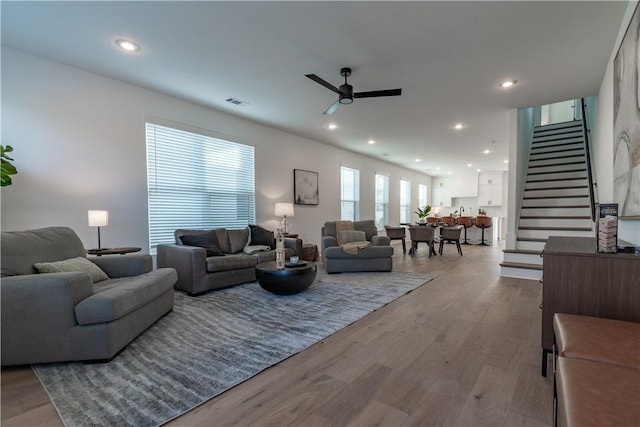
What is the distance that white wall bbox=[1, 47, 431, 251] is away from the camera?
2980 millimetres

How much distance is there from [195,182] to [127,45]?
2.07m

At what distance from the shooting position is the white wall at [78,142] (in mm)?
2980

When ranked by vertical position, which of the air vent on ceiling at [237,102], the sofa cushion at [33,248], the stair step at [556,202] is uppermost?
the air vent on ceiling at [237,102]

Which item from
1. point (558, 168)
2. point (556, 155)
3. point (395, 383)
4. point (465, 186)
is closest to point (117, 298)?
point (395, 383)

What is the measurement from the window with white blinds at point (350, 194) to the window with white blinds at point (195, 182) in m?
2.98

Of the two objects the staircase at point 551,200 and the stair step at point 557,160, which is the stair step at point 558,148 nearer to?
the staircase at point 551,200

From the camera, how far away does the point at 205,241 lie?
4.09 m

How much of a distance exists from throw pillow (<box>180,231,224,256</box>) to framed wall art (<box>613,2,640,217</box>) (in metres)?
4.22

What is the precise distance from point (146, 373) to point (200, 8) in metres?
2.72

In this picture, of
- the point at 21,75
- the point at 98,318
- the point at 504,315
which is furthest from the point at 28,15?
the point at 504,315

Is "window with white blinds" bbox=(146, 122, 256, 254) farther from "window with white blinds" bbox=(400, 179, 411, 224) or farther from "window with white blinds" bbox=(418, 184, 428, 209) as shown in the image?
"window with white blinds" bbox=(418, 184, 428, 209)

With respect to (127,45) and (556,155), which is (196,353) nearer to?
(127,45)

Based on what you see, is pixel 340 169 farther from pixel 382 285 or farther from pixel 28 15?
pixel 28 15

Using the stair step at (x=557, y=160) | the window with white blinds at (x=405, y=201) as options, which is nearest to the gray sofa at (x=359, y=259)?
the stair step at (x=557, y=160)
